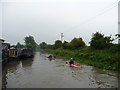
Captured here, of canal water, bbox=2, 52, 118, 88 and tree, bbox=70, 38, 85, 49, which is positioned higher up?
tree, bbox=70, 38, 85, 49

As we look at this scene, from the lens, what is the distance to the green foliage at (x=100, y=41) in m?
19.6

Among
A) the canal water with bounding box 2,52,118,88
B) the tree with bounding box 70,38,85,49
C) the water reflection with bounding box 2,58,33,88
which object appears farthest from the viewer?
the tree with bounding box 70,38,85,49

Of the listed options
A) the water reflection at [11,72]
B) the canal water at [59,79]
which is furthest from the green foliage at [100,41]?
the water reflection at [11,72]

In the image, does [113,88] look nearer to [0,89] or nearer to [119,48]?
[0,89]

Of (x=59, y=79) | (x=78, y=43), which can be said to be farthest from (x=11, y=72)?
(x=78, y=43)

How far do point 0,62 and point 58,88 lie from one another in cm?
749

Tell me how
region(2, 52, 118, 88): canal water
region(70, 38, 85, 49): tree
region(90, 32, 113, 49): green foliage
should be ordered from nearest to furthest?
region(2, 52, 118, 88): canal water → region(90, 32, 113, 49): green foliage → region(70, 38, 85, 49): tree

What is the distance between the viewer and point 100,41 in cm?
1984

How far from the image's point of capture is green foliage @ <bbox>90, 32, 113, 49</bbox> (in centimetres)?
1963

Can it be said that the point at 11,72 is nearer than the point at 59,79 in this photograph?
No

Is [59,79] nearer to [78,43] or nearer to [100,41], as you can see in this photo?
[100,41]

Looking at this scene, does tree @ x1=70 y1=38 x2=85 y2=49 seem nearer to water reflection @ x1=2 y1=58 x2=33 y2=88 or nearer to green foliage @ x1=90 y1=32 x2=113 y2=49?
green foliage @ x1=90 y1=32 x2=113 y2=49

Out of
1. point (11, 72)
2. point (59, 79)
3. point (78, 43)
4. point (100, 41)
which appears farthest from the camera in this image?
point (78, 43)

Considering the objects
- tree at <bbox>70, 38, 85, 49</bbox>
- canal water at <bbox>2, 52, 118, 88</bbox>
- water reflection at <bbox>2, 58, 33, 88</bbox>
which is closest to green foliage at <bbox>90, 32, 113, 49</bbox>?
tree at <bbox>70, 38, 85, 49</bbox>
